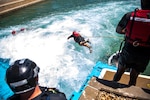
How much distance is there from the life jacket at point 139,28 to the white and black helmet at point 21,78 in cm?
175

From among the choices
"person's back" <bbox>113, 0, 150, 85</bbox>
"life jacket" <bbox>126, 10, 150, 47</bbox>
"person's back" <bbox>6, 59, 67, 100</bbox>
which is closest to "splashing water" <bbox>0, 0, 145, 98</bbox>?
"person's back" <bbox>113, 0, 150, 85</bbox>

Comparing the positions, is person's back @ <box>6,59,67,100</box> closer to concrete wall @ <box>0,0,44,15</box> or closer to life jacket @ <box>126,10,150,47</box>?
life jacket @ <box>126,10,150,47</box>

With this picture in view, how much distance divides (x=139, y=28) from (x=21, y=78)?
191 centimetres

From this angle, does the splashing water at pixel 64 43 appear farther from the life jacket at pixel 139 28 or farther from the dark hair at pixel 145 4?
the dark hair at pixel 145 4

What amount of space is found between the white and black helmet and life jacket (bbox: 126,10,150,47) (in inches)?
68.9

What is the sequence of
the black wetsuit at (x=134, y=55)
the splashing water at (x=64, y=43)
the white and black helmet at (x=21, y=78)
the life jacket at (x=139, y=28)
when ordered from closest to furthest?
the white and black helmet at (x=21, y=78) < the life jacket at (x=139, y=28) < the black wetsuit at (x=134, y=55) < the splashing water at (x=64, y=43)

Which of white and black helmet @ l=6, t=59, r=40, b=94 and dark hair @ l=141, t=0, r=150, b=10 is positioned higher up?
dark hair @ l=141, t=0, r=150, b=10

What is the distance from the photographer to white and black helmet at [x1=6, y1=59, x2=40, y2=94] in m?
1.70

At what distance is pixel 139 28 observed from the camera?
2.95 metres

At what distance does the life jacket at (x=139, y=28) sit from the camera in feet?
A: 9.42

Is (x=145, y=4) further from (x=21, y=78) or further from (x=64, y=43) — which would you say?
(x=64, y=43)

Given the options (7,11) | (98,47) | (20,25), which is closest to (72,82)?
(98,47)

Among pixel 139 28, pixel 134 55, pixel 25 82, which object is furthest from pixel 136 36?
pixel 25 82

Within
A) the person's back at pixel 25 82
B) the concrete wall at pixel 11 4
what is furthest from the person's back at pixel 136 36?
the concrete wall at pixel 11 4
